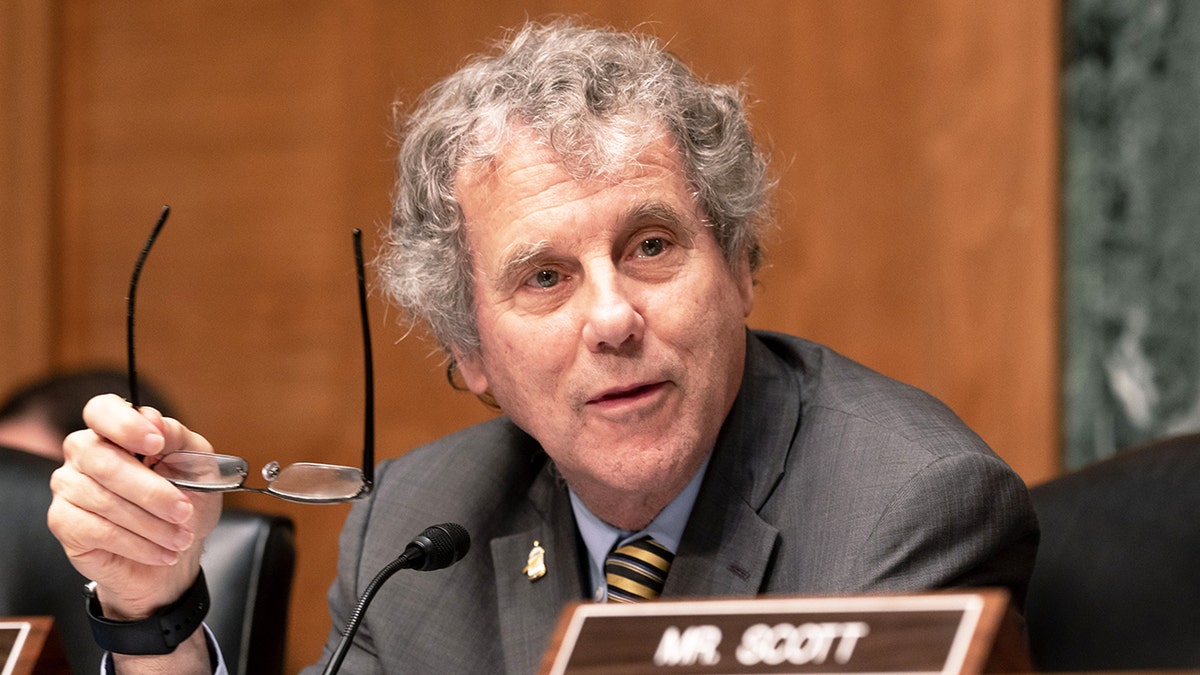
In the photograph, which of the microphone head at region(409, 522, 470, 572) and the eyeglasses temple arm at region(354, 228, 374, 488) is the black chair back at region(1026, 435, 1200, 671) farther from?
the eyeglasses temple arm at region(354, 228, 374, 488)

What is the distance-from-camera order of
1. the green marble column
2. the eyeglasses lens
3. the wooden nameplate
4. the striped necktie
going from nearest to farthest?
the wooden nameplate < the eyeglasses lens < the striped necktie < the green marble column

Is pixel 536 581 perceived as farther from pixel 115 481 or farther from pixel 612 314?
pixel 115 481

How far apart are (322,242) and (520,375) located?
2411 millimetres

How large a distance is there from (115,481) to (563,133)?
2.29ft

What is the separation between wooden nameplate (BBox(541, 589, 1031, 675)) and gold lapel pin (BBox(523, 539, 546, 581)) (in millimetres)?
877

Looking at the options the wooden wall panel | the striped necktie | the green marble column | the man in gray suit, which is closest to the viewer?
the man in gray suit

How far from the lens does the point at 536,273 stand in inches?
71.0

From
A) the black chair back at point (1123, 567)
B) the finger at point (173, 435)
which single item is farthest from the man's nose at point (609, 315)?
the black chair back at point (1123, 567)

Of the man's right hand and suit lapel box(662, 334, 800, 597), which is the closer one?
the man's right hand

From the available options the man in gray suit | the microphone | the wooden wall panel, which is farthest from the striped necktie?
the wooden wall panel

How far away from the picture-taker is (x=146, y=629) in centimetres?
177

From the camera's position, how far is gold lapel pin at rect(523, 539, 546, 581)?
76.4 inches

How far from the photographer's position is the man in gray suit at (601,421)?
1625 millimetres

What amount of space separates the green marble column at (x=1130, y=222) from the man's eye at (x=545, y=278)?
170 cm
